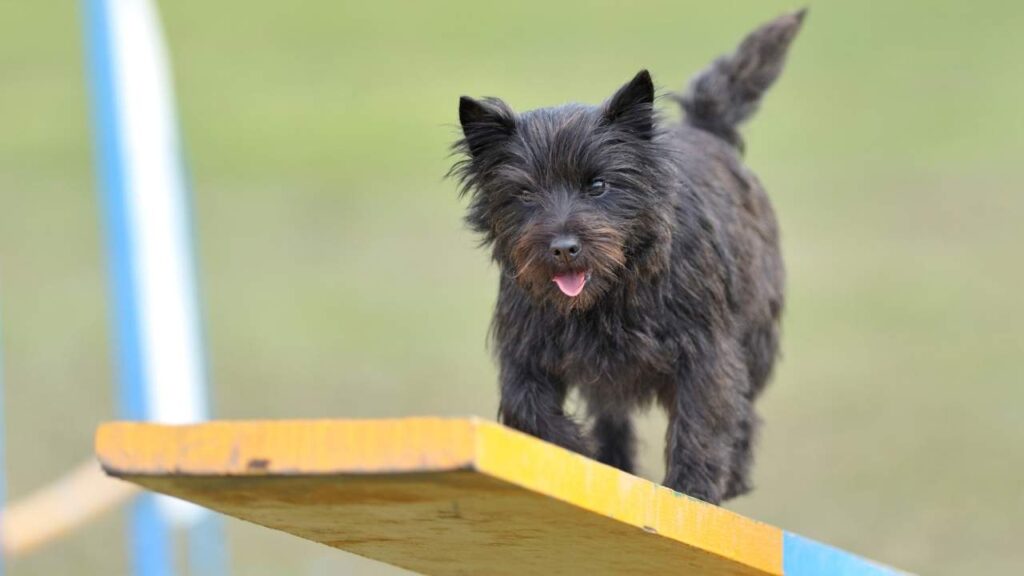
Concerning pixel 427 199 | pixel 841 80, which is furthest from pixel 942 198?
pixel 427 199

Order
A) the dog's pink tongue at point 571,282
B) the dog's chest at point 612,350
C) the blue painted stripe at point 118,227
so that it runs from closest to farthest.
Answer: the dog's pink tongue at point 571,282, the dog's chest at point 612,350, the blue painted stripe at point 118,227

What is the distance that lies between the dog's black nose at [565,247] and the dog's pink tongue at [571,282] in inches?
2.6

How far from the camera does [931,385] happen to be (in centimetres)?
1083

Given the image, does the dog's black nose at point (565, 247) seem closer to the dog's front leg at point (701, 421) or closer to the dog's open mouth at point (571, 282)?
the dog's open mouth at point (571, 282)

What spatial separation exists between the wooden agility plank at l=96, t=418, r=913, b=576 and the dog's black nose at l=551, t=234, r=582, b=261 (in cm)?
67

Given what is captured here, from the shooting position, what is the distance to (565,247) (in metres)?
3.76

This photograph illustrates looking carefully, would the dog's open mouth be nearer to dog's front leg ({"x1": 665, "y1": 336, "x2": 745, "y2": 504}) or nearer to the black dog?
the black dog

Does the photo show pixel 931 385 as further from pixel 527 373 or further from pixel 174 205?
pixel 527 373

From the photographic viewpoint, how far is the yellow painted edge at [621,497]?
273 centimetres

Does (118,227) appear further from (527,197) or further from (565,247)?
(565,247)

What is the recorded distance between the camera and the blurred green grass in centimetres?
1012

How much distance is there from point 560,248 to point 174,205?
353 centimetres

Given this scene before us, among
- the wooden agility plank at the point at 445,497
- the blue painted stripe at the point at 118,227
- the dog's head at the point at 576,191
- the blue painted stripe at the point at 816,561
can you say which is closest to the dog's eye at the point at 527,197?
the dog's head at the point at 576,191

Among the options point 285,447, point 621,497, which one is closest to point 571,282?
point 621,497
